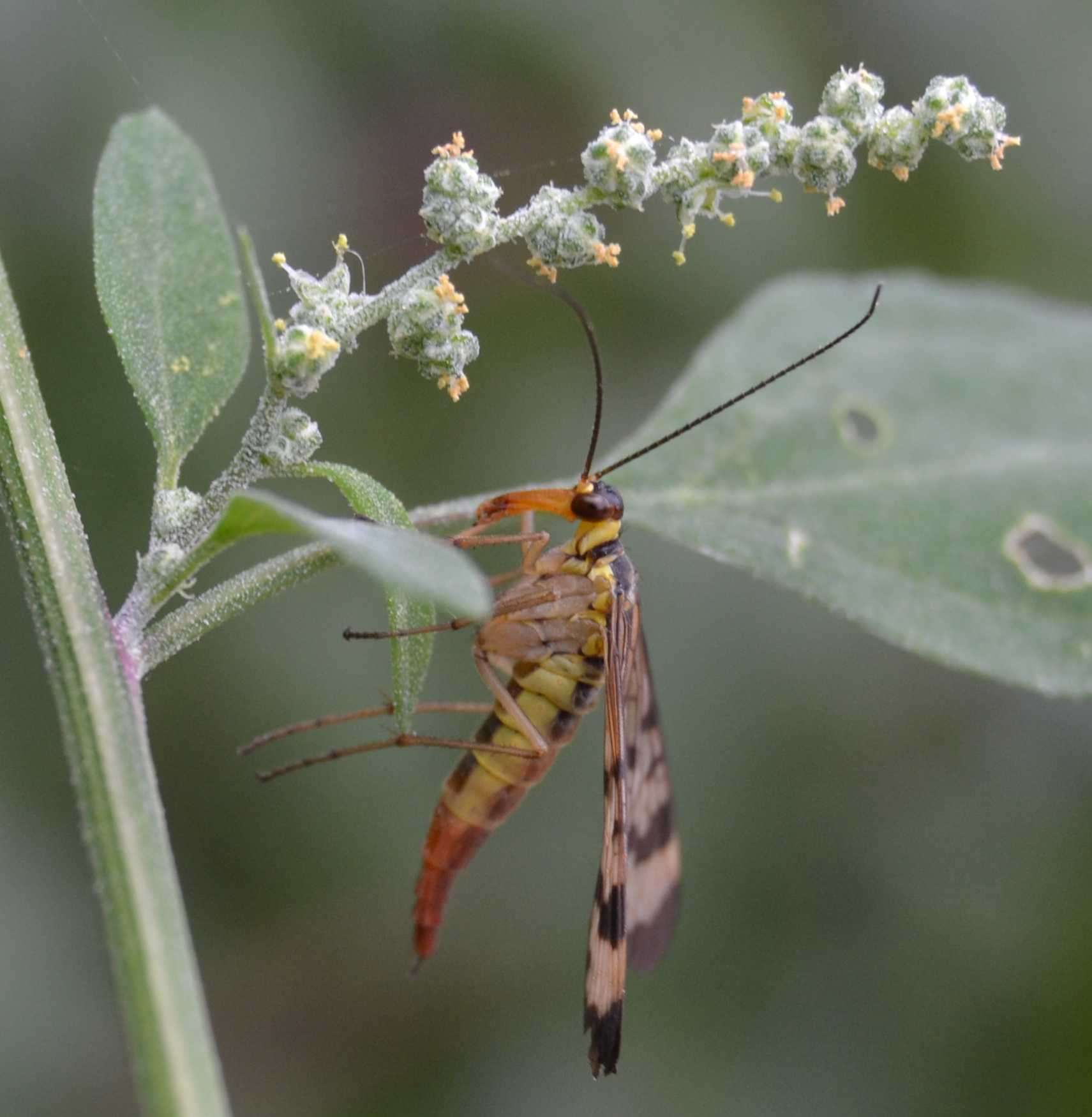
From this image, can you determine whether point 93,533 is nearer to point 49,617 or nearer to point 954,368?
point 49,617

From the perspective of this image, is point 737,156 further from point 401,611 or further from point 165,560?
point 165,560

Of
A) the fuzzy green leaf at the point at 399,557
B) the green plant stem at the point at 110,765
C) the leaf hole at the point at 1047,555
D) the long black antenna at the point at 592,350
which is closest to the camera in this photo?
the fuzzy green leaf at the point at 399,557

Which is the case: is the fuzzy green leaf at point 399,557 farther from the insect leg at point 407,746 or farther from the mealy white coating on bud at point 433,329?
the insect leg at point 407,746

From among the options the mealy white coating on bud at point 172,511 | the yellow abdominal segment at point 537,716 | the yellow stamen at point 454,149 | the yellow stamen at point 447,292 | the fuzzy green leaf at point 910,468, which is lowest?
the yellow abdominal segment at point 537,716

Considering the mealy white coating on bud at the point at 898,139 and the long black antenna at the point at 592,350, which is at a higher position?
the mealy white coating on bud at the point at 898,139

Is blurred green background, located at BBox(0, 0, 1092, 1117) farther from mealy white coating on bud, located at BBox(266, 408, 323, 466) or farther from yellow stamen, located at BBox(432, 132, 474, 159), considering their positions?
mealy white coating on bud, located at BBox(266, 408, 323, 466)

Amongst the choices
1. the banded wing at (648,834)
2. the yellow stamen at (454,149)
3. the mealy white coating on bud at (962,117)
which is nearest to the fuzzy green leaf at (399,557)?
the yellow stamen at (454,149)
